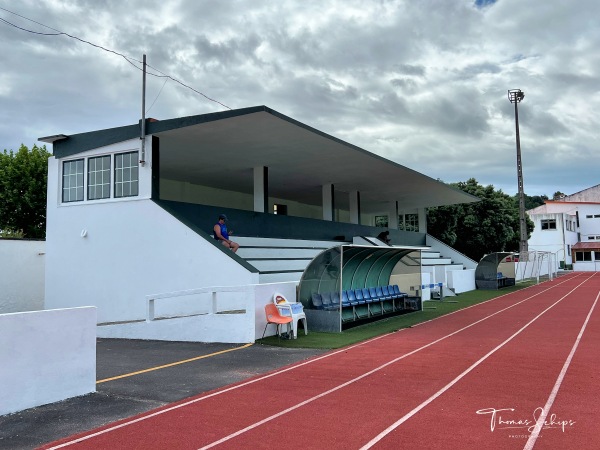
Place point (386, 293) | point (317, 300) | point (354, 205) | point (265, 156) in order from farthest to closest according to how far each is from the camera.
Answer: point (354, 205)
point (265, 156)
point (386, 293)
point (317, 300)

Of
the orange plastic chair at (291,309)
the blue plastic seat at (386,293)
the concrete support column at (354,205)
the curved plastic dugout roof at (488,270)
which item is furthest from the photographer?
the concrete support column at (354,205)

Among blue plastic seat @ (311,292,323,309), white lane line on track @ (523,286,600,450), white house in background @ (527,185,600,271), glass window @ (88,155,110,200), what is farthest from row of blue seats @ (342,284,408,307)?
white house in background @ (527,185,600,271)

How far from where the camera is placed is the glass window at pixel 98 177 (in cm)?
1695

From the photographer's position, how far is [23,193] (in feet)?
104

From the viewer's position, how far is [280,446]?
203 inches

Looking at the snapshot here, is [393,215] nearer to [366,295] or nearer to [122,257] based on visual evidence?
[366,295]

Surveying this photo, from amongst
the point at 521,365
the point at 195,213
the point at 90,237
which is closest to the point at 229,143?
the point at 195,213

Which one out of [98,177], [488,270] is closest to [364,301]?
[98,177]

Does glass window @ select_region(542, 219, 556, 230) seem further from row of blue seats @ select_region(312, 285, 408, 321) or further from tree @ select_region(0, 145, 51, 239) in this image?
tree @ select_region(0, 145, 51, 239)

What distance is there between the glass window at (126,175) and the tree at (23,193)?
57.8 ft

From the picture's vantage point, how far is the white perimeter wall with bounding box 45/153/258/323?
14797mm

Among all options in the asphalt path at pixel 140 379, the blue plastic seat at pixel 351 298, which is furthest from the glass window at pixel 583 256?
the asphalt path at pixel 140 379

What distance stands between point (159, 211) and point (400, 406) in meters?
11.1

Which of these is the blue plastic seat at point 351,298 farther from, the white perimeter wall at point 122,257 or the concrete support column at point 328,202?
the concrete support column at point 328,202
